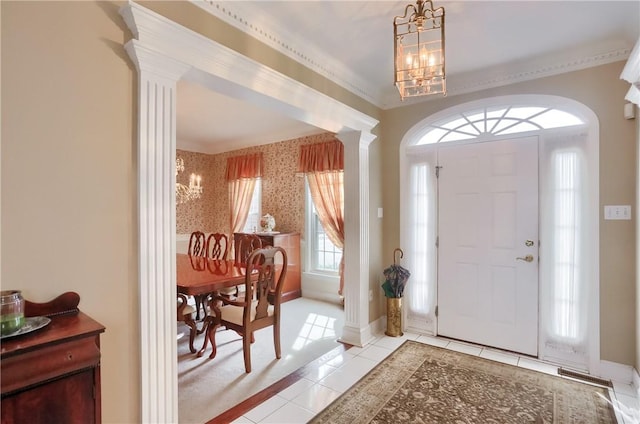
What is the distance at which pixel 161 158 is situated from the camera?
5.45ft

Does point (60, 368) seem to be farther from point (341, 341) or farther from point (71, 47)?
point (341, 341)

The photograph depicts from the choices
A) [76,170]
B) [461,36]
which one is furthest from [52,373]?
[461,36]

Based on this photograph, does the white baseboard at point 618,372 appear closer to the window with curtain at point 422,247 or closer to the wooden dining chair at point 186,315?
the window with curtain at point 422,247

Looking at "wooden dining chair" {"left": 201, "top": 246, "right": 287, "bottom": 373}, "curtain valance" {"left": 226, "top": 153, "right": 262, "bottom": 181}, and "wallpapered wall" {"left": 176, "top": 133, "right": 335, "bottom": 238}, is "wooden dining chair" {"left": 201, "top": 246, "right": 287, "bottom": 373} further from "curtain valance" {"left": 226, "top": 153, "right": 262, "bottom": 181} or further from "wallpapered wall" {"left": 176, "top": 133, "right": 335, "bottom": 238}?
"curtain valance" {"left": 226, "top": 153, "right": 262, "bottom": 181}

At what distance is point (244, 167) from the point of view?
19.3 feet

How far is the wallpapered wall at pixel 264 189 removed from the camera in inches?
210

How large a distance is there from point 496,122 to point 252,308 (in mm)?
2994

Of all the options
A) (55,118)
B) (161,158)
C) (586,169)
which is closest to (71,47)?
(55,118)

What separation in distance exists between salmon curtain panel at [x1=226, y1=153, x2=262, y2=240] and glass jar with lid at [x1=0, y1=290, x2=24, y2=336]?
184 inches

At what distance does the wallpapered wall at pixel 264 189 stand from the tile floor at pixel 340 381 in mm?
2486

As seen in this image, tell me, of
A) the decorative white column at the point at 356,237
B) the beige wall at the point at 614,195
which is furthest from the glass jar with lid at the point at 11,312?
the beige wall at the point at 614,195

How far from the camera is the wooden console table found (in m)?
1.03

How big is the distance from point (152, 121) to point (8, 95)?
0.53 metres

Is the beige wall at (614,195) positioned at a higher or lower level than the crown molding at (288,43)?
lower
